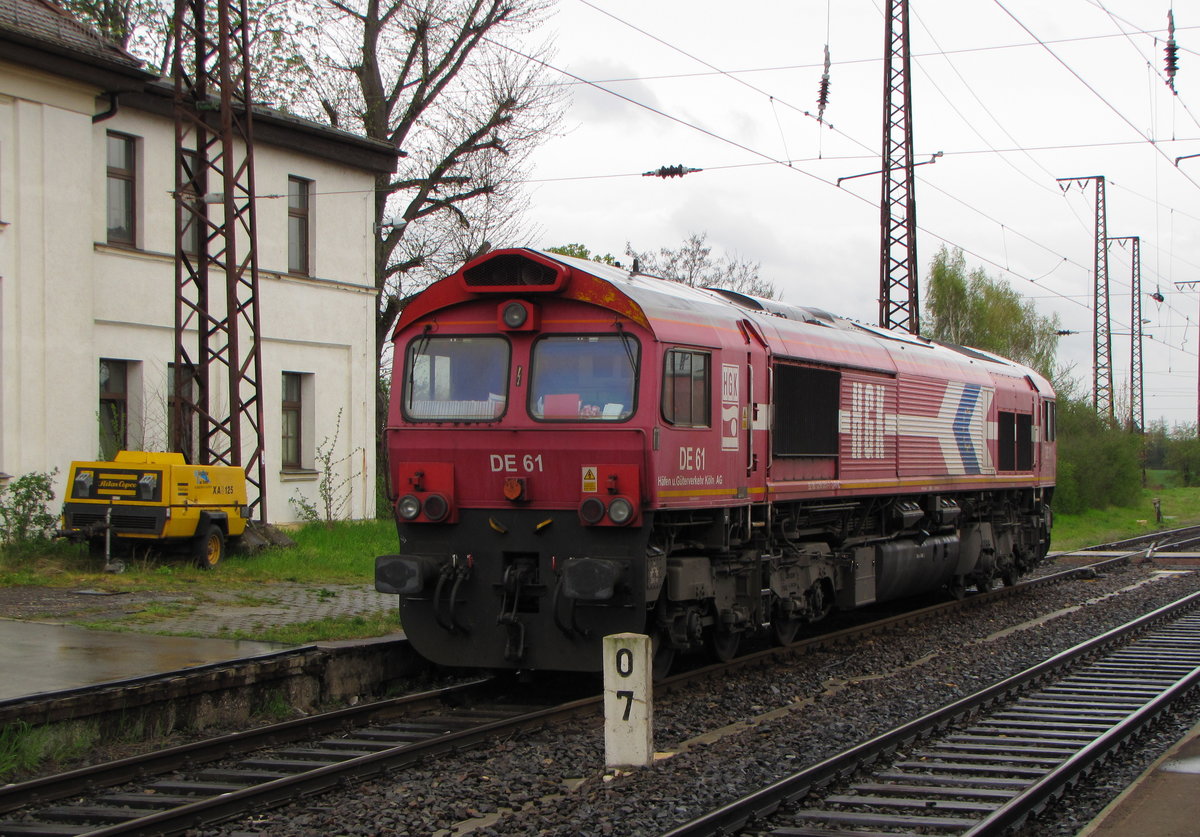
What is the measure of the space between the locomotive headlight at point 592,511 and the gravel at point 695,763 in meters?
1.50

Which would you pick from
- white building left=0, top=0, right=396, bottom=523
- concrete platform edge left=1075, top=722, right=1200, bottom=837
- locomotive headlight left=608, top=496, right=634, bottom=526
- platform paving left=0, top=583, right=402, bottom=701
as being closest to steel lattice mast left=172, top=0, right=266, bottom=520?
white building left=0, top=0, right=396, bottom=523

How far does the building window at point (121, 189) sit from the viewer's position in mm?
20406

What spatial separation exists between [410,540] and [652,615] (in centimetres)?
205

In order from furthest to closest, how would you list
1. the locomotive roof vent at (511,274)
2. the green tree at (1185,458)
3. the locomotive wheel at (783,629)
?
the green tree at (1185,458) → the locomotive wheel at (783,629) → the locomotive roof vent at (511,274)

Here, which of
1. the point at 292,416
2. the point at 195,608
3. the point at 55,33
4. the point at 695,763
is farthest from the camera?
the point at 292,416

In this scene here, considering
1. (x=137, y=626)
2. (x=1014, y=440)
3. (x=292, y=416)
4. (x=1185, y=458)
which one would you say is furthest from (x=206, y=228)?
(x=1185, y=458)

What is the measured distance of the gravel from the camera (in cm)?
696

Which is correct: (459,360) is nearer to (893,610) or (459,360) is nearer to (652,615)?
(652,615)

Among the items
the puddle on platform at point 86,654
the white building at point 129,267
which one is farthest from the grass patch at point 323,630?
the white building at point 129,267

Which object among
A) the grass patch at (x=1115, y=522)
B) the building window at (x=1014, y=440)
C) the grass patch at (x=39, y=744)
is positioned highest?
the building window at (x=1014, y=440)

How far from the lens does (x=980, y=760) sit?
27.9 feet

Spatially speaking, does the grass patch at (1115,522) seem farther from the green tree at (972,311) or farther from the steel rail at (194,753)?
the steel rail at (194,753)

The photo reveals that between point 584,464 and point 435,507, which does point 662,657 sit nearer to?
point 584,464

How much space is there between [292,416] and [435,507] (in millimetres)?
13830
